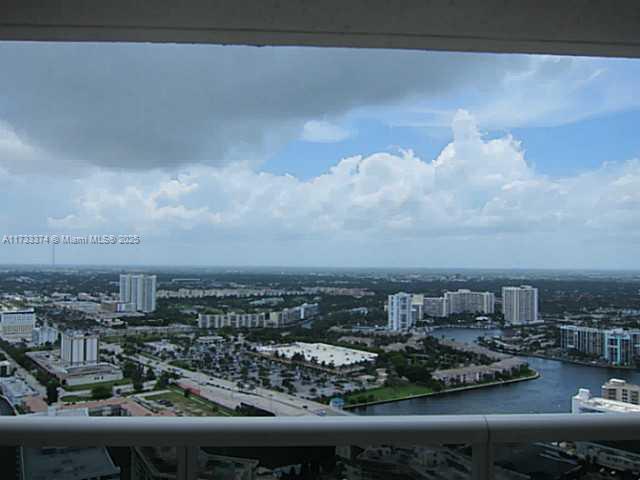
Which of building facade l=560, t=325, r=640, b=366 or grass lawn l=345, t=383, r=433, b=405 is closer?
grass lawn l=345, t=383, r=433, b=405

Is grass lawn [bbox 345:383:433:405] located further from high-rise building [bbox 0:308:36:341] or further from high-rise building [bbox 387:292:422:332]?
high-rise building [bbox 0:308:36:341]

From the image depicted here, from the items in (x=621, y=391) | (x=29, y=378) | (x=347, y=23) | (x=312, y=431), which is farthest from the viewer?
(x=621, y=391)

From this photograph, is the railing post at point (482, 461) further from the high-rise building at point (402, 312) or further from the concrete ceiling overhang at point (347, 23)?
the concrete ceiling overhang at point (347, 23)

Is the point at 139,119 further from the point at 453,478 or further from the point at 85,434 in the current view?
the point at 453,478

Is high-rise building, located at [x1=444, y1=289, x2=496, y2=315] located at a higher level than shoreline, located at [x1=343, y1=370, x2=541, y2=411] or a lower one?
higher

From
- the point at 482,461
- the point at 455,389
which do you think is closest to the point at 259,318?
the point at 455,389

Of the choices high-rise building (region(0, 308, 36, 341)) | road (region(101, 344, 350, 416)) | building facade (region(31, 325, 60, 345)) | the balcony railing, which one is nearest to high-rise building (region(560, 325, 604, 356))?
the balcony railing

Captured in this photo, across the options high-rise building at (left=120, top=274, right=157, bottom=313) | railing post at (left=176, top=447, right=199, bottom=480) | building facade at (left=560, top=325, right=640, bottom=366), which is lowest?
railing post at (left=176, top=447, right=199, bottom=480)

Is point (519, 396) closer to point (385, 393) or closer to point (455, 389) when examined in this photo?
point (455, 389)
